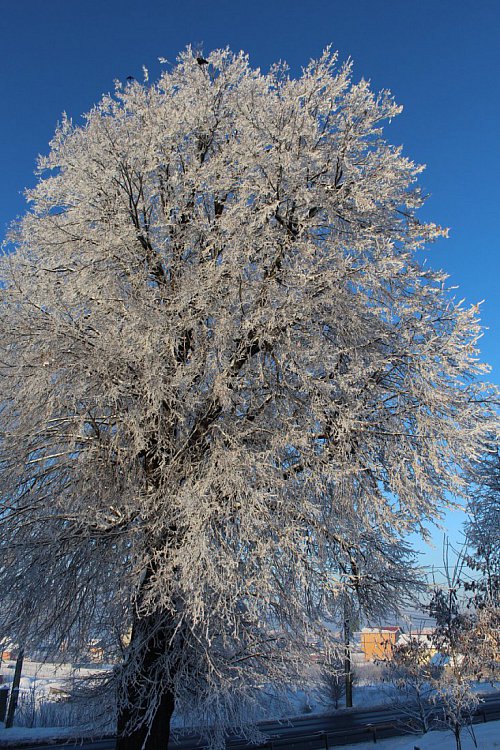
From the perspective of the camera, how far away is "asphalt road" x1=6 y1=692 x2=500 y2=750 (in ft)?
49.8

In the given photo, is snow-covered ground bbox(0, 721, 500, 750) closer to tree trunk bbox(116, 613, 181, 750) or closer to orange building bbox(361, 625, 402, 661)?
orange building bbox(361, 625, 402, 661)

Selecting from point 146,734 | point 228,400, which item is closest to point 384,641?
point 146,734

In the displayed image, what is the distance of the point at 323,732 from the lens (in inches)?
588

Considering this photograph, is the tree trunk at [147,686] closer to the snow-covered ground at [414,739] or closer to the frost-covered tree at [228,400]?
the frost-covered tree at [228,400]

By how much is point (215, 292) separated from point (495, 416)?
3890 mm

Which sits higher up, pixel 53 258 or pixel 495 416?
pixel 53 258

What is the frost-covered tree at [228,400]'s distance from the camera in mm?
6152

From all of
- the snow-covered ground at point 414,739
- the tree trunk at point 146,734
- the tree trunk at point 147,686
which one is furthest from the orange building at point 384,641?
the tree trunk at point 146,734

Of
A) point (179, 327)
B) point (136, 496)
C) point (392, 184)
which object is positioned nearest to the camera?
point (136, 496)

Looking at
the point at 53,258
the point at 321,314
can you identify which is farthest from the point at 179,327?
the point at 53,258

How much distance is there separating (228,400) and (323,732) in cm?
1325

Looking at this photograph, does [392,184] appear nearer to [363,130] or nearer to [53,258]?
[363,130]

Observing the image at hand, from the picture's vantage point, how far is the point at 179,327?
22.4 ft

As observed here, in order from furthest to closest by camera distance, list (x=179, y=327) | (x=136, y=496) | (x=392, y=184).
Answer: (x=392, y=184)
(x=179, y=327)
(x=136, y=496)
